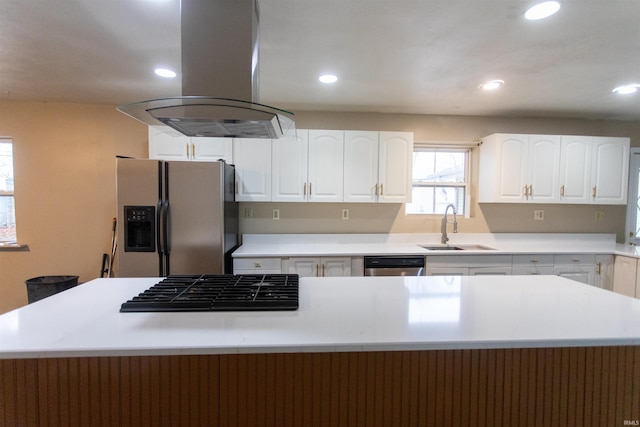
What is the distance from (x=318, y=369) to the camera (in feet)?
3.16

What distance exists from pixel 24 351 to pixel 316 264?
1986mm

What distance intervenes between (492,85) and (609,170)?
184 centimetres

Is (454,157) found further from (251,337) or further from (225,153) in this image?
(251,337)

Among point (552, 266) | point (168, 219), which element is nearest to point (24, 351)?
point (168, 219)

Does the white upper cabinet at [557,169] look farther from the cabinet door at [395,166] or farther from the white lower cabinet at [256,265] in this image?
the white lower cabinet at [256,265]

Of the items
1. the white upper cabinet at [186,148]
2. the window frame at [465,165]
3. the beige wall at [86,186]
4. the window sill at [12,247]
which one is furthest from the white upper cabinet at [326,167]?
the window sill at [12,247]

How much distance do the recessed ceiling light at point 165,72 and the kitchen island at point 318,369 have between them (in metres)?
1.84

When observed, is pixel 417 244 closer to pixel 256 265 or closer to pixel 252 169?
pixel 256 265

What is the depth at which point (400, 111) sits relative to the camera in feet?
10.5

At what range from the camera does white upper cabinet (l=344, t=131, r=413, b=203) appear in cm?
295

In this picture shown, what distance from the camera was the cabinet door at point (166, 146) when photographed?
2.76 meters

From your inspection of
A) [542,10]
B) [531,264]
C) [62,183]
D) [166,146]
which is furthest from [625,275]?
[62,183]

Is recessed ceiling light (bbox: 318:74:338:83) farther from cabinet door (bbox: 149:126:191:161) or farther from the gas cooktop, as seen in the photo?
the gas cooktop

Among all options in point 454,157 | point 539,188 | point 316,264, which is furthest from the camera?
point 454,157
